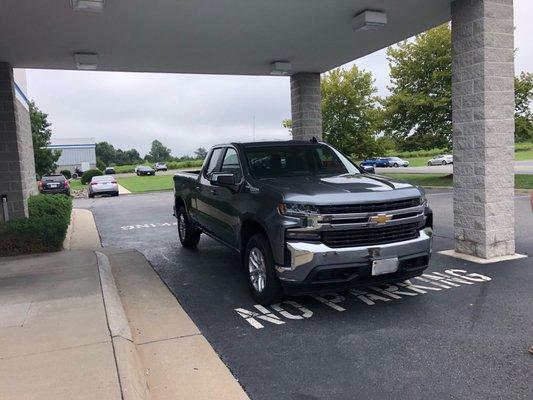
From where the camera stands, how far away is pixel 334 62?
11.8 m

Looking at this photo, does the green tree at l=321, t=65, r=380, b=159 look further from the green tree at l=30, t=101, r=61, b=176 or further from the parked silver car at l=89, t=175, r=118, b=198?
the green tree at l=30, t=101, r=61, b=176

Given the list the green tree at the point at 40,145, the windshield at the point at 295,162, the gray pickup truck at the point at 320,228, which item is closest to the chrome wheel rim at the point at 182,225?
the gray pickup truck at the point at 320,228

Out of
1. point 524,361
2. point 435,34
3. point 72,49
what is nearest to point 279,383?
point 524,361

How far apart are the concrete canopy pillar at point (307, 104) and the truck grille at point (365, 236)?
796 centimetres

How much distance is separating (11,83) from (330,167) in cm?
731

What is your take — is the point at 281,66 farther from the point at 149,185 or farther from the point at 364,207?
the point at 149,185

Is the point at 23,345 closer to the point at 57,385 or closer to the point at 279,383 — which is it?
the point at 57,385

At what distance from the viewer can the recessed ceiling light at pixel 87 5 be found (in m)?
6.59

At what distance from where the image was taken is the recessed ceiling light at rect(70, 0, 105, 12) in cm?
659

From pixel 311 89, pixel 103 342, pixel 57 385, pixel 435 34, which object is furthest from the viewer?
pixel 435 34

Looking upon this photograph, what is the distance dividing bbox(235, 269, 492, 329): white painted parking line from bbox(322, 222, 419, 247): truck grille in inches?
32.9

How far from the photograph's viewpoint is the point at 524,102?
21.3 metres

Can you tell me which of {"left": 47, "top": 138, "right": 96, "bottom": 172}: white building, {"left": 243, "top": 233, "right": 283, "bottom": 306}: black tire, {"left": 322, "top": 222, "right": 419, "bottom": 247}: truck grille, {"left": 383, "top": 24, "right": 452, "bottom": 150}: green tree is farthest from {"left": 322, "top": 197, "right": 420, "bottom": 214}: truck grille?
{"left": 47, "top": 138, "right": 96, "bottom": 172}: white building

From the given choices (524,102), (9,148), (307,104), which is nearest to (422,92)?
(524,102)
